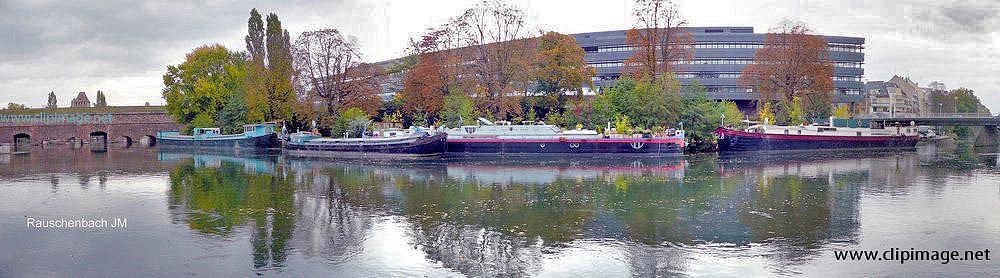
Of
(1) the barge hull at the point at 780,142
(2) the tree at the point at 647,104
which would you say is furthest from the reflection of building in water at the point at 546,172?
(1) the barge hull at the point at 780,142

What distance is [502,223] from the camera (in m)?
19.9

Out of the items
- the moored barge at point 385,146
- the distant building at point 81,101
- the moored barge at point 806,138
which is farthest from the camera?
the distant building at point 81,101

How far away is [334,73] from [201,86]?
2608 cm

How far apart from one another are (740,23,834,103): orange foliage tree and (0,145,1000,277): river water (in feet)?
108

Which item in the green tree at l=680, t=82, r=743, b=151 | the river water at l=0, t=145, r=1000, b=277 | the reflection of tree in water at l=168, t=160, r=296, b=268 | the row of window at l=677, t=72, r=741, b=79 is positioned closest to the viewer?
the river water at l=0, t=145, r=1000, b=277

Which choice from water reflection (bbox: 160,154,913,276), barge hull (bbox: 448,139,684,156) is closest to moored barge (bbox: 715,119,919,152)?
barge hull (bbox: 448,139,684,156)

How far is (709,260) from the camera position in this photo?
14672 millimetres

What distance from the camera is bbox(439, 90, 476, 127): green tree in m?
58.7

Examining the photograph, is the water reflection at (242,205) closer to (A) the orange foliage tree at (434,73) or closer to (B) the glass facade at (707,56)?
(A) the orange foliage tree at (434,73)

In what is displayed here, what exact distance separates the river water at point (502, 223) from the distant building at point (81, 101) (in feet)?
436

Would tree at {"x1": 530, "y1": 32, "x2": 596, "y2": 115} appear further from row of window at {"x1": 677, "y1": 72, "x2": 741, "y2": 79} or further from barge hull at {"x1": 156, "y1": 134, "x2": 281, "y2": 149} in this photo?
row of window at {"x1": 677, "y1": 72, "x2": 741, "y2": 79}

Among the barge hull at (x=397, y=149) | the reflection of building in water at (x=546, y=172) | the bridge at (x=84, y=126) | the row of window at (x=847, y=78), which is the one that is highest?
the row of window at (x=847, y=78)

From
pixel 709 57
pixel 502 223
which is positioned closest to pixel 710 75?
pixel 709 57

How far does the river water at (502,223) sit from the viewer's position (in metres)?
14.5
